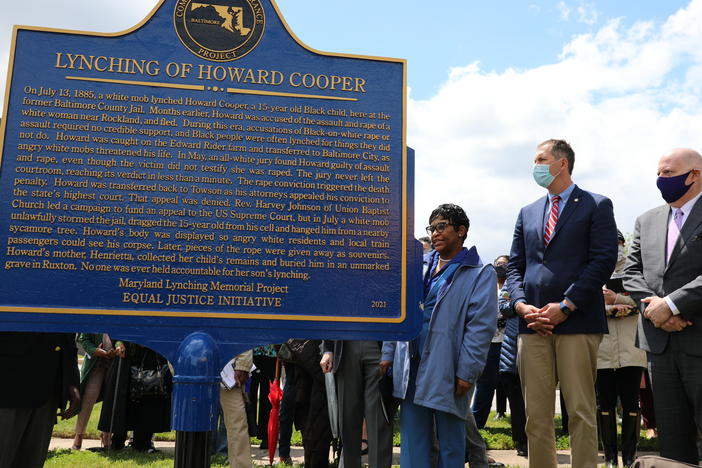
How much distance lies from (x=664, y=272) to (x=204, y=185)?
3.24 metres

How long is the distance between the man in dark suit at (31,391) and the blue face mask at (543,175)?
384 cm

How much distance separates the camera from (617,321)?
646 centimetres

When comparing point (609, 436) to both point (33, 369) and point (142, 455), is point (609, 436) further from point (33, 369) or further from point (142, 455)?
point (33, 369)

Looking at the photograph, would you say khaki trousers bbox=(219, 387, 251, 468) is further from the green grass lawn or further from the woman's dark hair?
the woman's dark hair

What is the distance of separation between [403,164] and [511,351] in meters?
4.05

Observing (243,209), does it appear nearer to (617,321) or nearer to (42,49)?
(42,49)

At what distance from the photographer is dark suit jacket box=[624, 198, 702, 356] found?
3.77 metres

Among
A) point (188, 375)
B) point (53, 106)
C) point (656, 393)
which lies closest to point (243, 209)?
point (188, 375)

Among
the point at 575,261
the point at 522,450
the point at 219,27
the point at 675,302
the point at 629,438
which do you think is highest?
the point at 219,27

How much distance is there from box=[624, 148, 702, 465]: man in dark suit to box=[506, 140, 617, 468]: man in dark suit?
1.01ft

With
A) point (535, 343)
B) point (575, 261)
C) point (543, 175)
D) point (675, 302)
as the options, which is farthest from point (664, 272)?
point (543, 175)

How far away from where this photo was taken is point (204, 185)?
3.64 m

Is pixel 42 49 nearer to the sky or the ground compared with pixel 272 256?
nearer to the sky

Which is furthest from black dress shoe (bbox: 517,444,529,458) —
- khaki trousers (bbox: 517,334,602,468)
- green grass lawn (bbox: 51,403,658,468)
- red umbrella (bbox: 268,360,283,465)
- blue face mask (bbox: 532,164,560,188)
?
blue face mask (bbox: 532,164,560,188)
